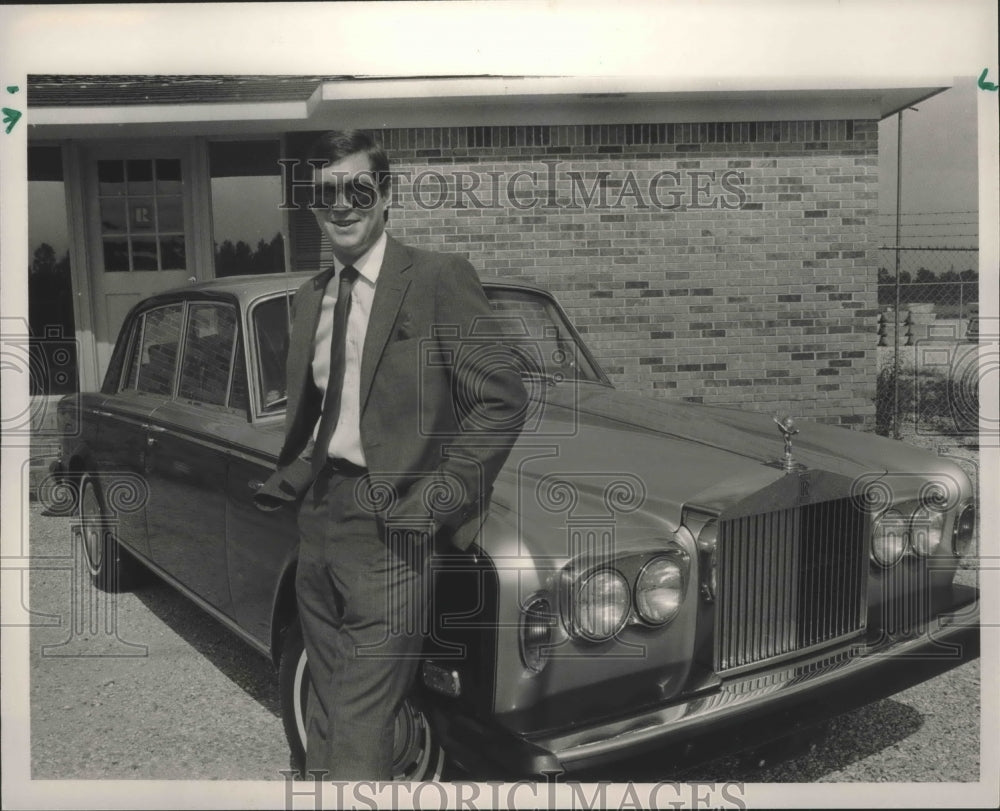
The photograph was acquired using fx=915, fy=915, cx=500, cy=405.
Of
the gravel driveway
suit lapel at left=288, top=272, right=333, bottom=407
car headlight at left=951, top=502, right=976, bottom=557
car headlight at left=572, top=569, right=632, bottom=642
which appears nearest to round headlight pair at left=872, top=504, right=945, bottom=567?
car headlight at left=951, top=502, right=976, bottom=557

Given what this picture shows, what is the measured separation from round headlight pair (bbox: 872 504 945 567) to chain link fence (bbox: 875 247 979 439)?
0.44 m

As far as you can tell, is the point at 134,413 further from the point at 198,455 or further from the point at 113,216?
the point at 113,216

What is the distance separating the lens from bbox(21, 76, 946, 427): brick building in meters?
3.28

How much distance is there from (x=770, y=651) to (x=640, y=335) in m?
1.57

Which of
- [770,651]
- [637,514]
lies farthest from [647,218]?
[770,651]

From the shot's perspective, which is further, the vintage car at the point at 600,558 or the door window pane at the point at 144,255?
the door window pane at the point at 144,255

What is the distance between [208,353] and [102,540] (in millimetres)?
1393

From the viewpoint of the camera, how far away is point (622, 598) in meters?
2.28

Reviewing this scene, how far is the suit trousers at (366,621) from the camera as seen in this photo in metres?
2.24

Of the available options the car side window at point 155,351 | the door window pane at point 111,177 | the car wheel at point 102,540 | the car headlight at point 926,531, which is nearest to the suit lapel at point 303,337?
the car side window at point 155,351

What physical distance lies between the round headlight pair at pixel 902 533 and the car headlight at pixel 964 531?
0.11 meters

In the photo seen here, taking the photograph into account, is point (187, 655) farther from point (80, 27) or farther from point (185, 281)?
point (80, 27)

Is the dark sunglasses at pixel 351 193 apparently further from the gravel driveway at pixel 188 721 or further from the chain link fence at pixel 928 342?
the chain link fence at pixel 928 342

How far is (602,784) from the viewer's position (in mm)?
2447
